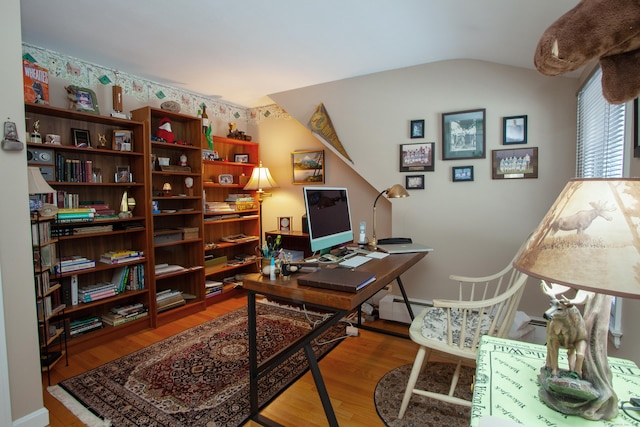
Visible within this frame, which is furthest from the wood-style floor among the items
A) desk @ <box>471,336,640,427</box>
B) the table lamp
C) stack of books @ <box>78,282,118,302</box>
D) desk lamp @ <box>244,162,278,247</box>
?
desk lamp @ <box>244,162,278,247</box>

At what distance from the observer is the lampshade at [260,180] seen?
3945 mm

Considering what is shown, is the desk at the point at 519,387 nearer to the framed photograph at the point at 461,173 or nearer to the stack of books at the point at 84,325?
the framed photograph at the point at 461,173

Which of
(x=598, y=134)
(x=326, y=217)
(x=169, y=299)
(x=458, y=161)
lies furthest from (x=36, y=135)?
(x=598, y=134)

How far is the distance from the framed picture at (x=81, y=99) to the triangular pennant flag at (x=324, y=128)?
76.1 inches

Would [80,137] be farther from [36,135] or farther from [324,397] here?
[324,397]

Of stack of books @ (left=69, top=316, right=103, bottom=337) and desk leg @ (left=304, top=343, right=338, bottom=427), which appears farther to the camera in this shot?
stack of books @ (left=69, top=316, right=103, bottom=337)

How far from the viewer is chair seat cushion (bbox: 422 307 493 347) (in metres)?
1.74

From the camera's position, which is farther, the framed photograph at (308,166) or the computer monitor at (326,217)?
the framed photograph at (308,166)

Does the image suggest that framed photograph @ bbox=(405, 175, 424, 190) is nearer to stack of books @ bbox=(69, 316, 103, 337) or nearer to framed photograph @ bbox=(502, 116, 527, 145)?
framed photograph @ bbox=(502, 116, 527, 145)

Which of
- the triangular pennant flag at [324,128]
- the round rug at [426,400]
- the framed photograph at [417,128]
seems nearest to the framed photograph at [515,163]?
the framed photograph at [417,128]

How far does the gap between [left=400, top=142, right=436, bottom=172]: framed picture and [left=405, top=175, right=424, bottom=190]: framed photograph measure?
6 centimetres

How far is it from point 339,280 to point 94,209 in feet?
7.49

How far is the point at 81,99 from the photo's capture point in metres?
2.66

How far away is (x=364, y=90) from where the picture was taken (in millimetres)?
3180
